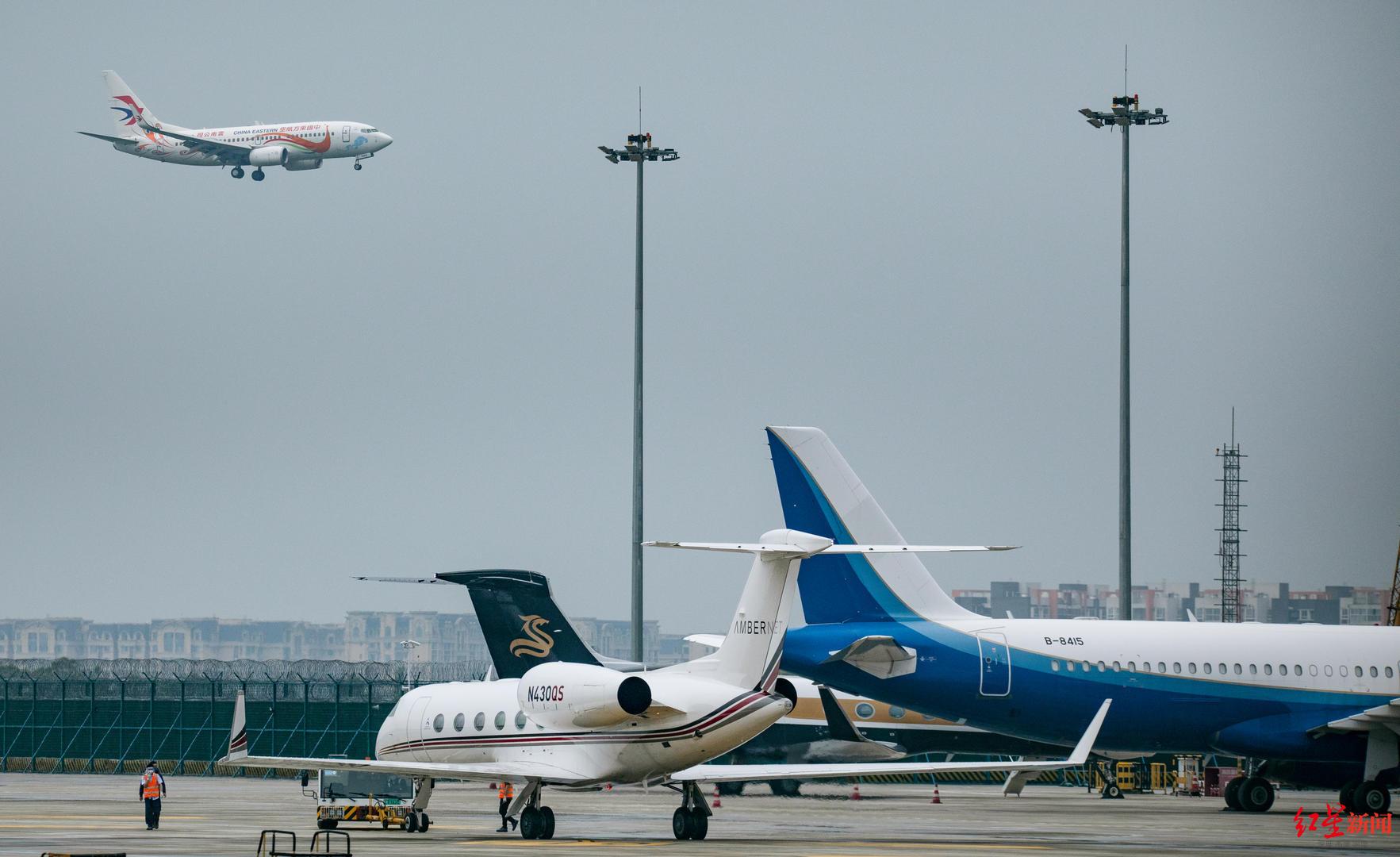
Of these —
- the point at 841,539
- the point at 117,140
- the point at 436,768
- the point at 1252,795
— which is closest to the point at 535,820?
the point at 436,768

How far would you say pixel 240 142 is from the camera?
125 m

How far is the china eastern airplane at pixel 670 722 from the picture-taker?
1451 inches

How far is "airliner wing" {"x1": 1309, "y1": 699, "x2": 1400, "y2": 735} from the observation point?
47.0m

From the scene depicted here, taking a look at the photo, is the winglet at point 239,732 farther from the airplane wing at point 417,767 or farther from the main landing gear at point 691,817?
the main landing gear at point 691,817

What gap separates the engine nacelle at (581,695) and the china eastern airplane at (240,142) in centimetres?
8481

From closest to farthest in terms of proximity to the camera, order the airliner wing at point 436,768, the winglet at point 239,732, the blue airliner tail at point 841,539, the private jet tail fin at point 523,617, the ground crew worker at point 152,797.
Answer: the airliner wing at point 436,768
the winglet at point 239,732
the ground crew worker at point 152,797
the private jet tail fin at point 523,617
the blue airliner tail at point 841,539

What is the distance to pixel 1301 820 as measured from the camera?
46.2 m

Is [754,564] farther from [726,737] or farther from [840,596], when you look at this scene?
[840,596]

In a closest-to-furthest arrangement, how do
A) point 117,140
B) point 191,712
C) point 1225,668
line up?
point 1225,668 < point 191,712 < point 117,140

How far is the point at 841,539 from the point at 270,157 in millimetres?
82786

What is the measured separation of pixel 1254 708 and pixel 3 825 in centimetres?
2825

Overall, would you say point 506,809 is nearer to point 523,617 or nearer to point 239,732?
point 523,617

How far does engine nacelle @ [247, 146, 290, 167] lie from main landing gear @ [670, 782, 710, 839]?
293 ft

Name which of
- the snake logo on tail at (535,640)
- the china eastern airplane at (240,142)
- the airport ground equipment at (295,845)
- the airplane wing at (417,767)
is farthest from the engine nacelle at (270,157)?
the airport ground equipment at (295,845)
